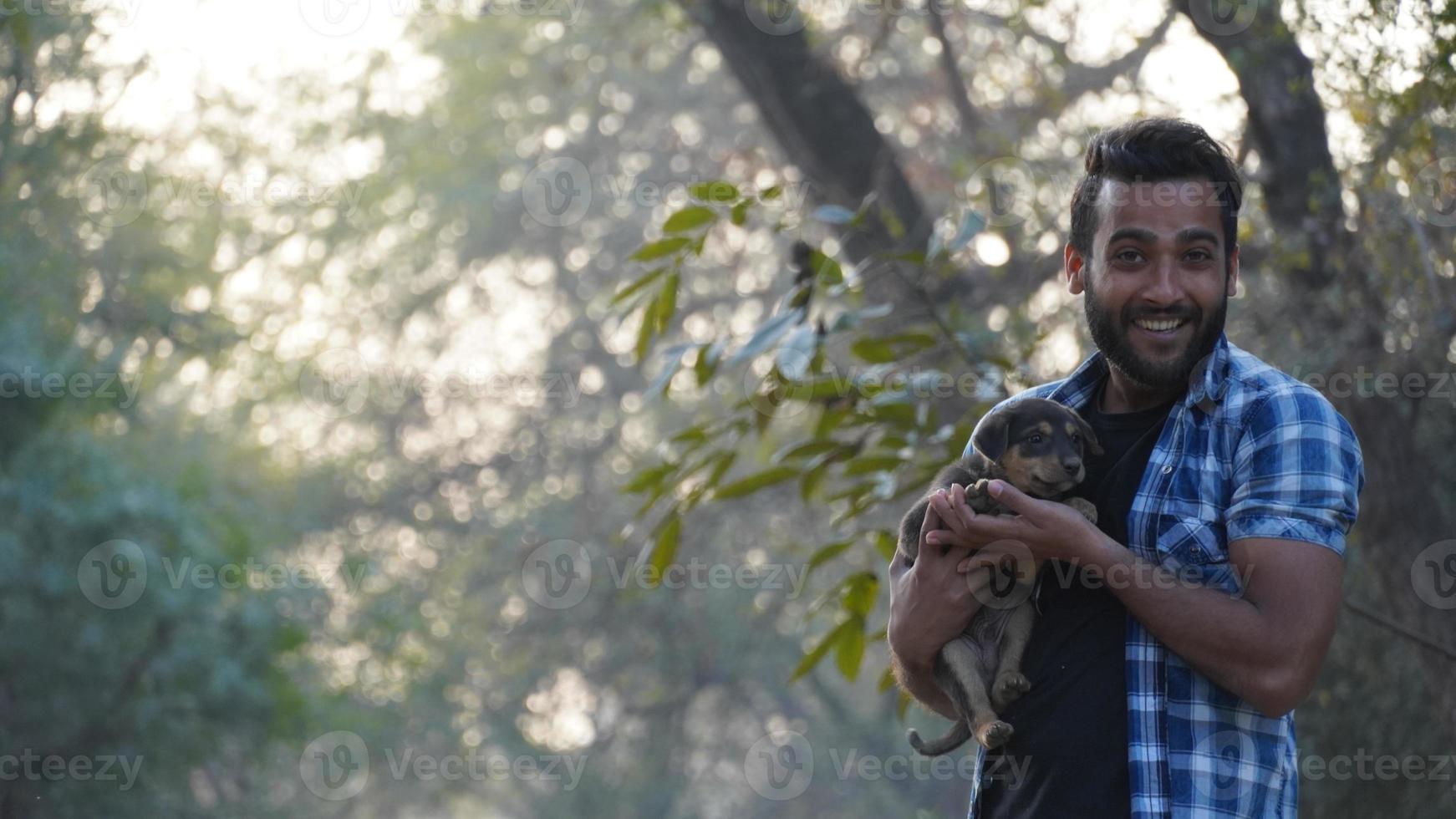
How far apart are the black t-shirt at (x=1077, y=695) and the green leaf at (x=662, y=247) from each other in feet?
6.02

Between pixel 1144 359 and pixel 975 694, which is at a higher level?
pixel 1144 359

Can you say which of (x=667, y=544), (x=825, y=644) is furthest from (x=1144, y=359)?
(x=667, y=544)

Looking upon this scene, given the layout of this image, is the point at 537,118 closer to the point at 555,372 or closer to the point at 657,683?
the point at 555,372

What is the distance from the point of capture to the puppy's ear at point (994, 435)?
303 cm

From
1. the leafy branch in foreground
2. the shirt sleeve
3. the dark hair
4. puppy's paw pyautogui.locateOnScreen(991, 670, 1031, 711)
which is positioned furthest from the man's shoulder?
the leafy branch in foreground

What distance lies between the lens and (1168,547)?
251cm

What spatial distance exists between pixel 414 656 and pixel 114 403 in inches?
427

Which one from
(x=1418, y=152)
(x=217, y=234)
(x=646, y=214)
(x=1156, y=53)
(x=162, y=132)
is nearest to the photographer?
(x=1418, y=152)

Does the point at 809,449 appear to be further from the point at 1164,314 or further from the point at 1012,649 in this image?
the point at 1164,314

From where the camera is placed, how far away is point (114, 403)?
12.7 meters

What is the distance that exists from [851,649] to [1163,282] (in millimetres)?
2070

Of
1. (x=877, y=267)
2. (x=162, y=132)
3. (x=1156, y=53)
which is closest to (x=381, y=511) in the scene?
(x=162, y=132)

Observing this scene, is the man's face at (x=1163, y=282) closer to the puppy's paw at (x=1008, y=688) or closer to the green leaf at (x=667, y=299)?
the puppy's paw at (x=1008, y=688)

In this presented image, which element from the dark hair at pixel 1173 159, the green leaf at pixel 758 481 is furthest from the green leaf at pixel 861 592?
the dark hair at pixel 1173 159
